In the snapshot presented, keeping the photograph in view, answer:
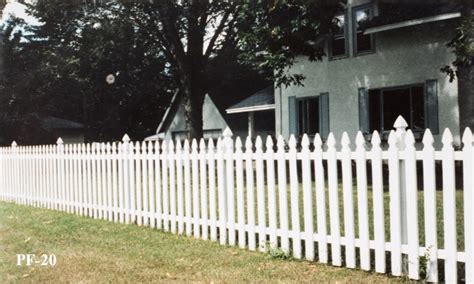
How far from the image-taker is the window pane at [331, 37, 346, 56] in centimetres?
1903

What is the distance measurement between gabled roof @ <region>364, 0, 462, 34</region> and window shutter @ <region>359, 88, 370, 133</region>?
2209 mm

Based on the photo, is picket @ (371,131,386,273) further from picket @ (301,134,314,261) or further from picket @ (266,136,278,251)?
picket @ (266,136,278,251)

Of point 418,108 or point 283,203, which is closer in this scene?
point 283,203

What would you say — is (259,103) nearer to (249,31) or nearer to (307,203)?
(249,31)

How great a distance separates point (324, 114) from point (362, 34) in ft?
10.7

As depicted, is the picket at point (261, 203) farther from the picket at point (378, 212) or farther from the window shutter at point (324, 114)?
the window shutter at point (324, 114)

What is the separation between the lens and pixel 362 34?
18438 mm

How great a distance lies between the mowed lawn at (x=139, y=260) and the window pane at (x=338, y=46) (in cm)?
1342

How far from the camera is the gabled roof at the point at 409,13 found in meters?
15.2

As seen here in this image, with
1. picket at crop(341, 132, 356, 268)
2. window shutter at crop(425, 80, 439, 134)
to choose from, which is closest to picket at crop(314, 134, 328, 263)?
picket at crop(341, 132, 356, 268)

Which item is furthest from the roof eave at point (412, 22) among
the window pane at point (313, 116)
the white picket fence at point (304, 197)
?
the white picket fence at point (304, 197)

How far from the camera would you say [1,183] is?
513 inches

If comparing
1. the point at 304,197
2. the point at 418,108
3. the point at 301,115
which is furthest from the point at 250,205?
the point at 301,115

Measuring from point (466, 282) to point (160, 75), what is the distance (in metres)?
43.8
